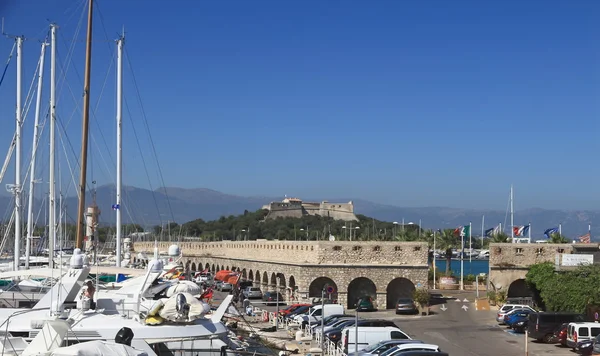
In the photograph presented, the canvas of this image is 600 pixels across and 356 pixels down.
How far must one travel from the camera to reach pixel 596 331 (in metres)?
29.7

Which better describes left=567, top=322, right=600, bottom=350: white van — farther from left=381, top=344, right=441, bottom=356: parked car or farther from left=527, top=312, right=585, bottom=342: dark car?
left=381, top=344, right=441, bottom=356: parked car

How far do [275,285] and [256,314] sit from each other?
17056mm

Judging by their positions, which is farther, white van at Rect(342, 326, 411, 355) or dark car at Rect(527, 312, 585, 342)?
dark car at Rect(527, 312, 585, 342)

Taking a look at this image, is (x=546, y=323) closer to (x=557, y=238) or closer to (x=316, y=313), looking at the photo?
(x=316, y=313)

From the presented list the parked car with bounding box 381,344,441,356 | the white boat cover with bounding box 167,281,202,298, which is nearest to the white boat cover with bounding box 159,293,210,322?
the white boat cover with bounding box 167,281,202,298

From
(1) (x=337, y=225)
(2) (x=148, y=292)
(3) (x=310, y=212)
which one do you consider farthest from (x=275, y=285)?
(3) (x=310, y=212)

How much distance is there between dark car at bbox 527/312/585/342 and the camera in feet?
106

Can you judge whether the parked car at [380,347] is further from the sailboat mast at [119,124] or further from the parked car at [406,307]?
the parked car at [406,307]

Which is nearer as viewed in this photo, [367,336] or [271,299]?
[367,336]

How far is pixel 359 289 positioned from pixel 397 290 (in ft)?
7.63

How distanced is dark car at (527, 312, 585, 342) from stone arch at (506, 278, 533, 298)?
1599 centimetres

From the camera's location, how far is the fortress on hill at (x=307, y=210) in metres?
173

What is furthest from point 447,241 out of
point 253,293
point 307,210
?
point 307,210

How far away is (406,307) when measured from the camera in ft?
143
